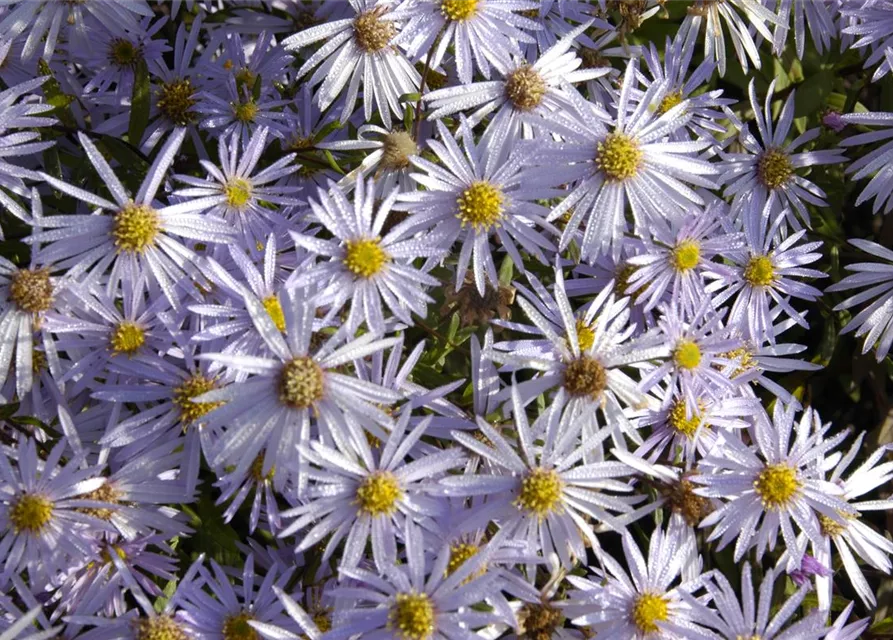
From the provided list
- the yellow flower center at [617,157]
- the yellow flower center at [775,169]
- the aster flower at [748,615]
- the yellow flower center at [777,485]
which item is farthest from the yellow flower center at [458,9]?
the aster flower at [748,615]

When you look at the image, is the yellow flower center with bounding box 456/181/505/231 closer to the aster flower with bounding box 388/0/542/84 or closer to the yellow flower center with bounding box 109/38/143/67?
the aster flower with bounding box 388/0/542/84

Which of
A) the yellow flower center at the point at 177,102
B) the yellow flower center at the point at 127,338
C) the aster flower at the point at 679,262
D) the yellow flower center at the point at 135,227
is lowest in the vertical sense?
the yellow flower center at the point at 127,338

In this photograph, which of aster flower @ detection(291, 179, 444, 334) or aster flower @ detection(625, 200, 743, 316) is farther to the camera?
aster flower @ detection(625, 200, 743, 316)

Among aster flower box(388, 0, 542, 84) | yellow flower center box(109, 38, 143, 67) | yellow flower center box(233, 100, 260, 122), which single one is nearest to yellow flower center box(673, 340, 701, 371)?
aster flower box(388, 0, 542, 84)

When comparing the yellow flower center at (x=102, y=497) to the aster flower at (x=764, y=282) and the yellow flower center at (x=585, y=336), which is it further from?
the aster flower at (x=764, y=282)

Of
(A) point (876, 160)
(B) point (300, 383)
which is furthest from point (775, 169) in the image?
(B) point (300, 383)

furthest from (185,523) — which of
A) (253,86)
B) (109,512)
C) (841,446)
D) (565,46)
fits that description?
(841,446)
